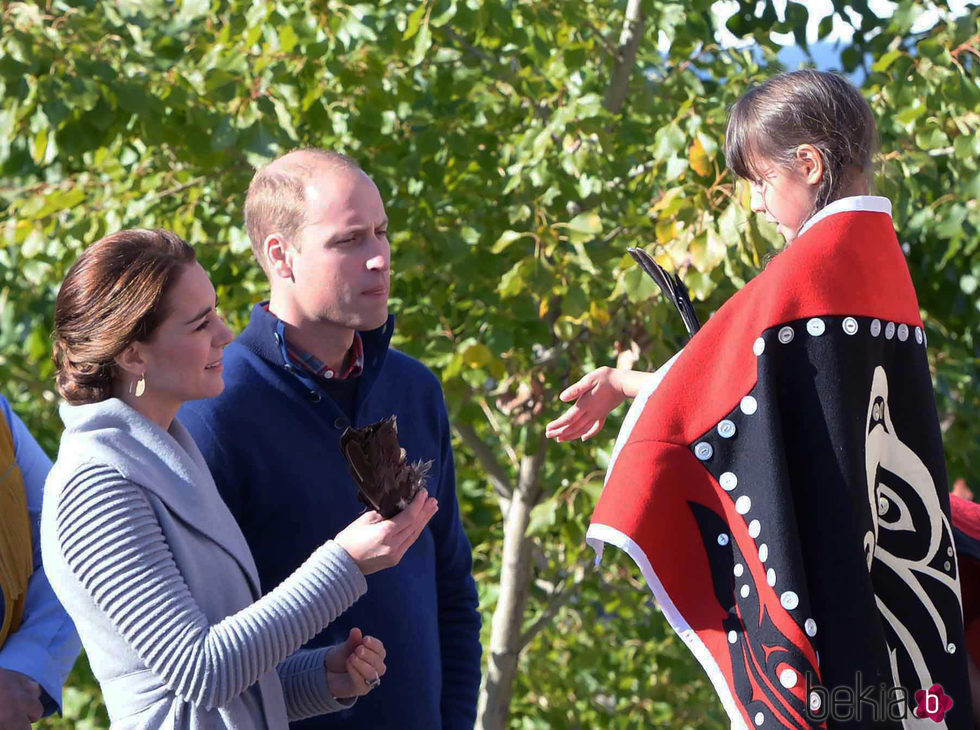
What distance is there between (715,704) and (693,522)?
3.55 meters

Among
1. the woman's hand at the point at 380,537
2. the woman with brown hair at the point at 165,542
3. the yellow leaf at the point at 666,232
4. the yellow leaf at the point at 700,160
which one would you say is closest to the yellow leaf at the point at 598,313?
the yellow leaf at the point at 666,232

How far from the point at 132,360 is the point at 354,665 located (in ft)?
1.70

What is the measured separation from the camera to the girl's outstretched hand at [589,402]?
1.96 metres

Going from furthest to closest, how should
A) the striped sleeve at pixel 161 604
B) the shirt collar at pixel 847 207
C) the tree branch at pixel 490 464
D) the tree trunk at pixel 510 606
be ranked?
the tree branch at pixel 490 464
the tree trunk at pixel 510 606
the shirt collar at pixel 847 207
the striped sleeve at pixel 161 604

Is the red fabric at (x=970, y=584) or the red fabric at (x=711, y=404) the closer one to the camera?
the red fabric at (x=711, y=404)

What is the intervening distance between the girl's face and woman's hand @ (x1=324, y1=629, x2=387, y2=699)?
31.8 inches

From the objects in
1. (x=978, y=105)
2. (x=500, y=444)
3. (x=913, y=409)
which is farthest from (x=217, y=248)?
(x=913, y=409)

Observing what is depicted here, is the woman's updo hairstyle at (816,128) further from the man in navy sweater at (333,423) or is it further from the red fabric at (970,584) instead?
the man in navy sweater at (333,423)

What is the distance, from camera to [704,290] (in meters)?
3.20

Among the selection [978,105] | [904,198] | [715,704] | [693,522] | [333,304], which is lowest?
[715,704]

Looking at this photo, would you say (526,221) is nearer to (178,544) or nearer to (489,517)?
(489,517)

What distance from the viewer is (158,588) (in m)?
1.53

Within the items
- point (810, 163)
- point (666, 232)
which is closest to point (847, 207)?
point (810, 163)

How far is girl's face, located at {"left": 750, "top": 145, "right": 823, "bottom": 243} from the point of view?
167cm
